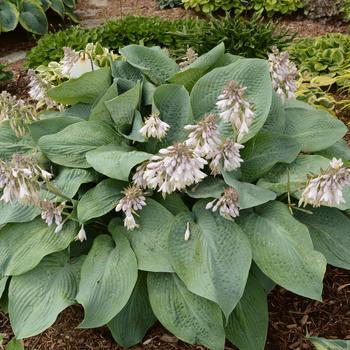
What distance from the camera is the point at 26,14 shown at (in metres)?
7.30

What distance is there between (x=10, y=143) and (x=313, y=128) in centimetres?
166

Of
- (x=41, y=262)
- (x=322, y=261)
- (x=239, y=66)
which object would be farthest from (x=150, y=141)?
(x=322, y=261)

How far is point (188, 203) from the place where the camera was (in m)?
2.92

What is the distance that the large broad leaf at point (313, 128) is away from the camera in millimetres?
3064

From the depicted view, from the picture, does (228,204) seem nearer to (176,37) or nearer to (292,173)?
(292,173)

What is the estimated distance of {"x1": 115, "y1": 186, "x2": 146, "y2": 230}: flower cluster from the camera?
2.49 meters

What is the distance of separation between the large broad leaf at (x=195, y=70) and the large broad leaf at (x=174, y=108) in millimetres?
212

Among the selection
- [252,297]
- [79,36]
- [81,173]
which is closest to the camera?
[252,297]

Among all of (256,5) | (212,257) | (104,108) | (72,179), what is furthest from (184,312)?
(256,5)

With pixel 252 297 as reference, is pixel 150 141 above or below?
above

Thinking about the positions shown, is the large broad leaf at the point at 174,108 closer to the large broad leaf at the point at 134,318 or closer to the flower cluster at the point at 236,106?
the flower cluster at the point at 236,106

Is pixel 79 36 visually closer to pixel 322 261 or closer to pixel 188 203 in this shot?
pixel 188 203

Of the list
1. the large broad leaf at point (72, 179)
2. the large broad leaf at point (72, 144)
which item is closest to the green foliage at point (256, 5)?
the large broad leaf at point (72, 144)

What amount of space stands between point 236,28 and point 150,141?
291 cm
